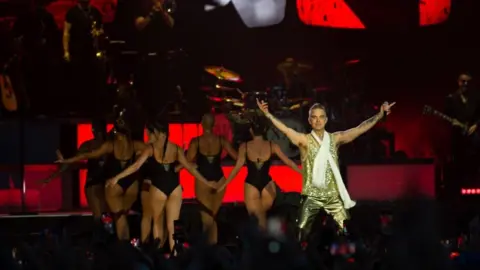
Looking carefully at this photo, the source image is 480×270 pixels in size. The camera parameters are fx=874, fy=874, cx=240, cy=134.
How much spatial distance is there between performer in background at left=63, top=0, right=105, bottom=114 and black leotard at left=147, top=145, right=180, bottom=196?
290cm

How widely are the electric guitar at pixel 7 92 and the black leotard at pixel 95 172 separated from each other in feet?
7.56

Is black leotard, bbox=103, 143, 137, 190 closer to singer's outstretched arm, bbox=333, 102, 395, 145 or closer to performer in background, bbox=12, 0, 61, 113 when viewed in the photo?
performer in background, bbox=12, 0, 61, 113

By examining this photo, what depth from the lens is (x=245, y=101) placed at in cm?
1195

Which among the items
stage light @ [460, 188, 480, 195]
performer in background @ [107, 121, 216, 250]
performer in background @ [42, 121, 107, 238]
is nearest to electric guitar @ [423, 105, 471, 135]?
stage light @ [460, 188, 480, 195]

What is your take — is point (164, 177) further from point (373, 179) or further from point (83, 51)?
point (373, 179)

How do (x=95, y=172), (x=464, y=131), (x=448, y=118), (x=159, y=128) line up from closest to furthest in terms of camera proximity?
(x=159, y=128) < (x=95, y=172) < (x=464, y=131) < (x=448, y=118)

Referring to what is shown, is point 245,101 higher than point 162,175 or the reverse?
higher

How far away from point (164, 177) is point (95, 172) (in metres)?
1.34

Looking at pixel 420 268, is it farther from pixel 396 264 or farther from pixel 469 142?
pixel 469 142

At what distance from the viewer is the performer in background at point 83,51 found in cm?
1169

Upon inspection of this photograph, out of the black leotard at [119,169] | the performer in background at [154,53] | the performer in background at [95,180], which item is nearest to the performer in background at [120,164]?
the black leotard at [119,169]

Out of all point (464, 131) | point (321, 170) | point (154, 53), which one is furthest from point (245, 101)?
point (321, 170)

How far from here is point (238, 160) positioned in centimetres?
926

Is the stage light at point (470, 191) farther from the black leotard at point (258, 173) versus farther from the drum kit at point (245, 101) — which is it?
the black leotard at point (258, 173)
